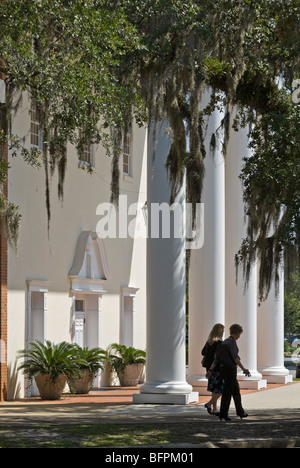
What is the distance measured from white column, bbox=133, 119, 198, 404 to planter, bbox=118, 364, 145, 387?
779cm

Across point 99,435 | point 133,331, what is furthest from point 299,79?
point 133,331

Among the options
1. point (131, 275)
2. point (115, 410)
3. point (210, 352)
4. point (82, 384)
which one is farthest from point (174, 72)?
point (131, 275)

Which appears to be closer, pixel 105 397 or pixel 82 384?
pixel 105 397

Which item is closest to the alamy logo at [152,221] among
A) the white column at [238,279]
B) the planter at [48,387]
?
the white column at [238,279]

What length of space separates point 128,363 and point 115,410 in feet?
→ 30.8

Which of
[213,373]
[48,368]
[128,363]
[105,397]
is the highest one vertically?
[213,373]

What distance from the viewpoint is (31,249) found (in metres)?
23.3

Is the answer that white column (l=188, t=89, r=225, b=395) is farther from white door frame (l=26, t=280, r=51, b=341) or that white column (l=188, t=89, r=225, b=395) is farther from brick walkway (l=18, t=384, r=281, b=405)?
white door frame (l=26, t=280, r=51, b=341)

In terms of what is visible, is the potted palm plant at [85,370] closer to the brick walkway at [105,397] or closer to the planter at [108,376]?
the brick walkway at [105,397]

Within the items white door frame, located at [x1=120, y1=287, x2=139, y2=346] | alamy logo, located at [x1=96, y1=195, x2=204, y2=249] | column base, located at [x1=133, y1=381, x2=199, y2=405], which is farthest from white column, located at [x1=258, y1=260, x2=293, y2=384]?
column base, located at [x1=133, y1=381, x2=199, y2=405]

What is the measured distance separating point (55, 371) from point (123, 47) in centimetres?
1026

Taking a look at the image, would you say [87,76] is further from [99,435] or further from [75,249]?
[75,249]

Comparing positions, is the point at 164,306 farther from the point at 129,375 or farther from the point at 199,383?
the point at 129,375

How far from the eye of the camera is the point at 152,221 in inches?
770
